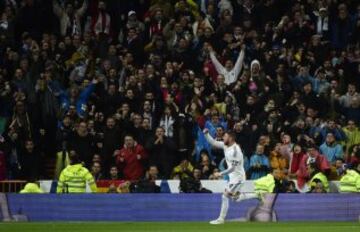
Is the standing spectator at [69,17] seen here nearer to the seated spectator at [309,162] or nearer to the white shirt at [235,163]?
the white shirt at [235,163]

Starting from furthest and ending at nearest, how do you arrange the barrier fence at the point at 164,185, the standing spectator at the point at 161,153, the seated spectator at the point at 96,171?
the standing spectator at the point at 161,153 < the seated spectator at the point at 96,171 < the barrier fence at the point at 164,185

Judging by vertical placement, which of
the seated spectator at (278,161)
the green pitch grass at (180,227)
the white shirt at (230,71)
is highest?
the white shirt at (230,71)

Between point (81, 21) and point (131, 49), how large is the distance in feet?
6.90

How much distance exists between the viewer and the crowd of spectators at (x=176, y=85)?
85.0 feet

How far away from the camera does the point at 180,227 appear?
20.9 meters

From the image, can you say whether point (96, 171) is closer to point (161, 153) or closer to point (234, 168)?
point (161, 153)

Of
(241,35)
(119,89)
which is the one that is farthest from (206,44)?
(119,89)

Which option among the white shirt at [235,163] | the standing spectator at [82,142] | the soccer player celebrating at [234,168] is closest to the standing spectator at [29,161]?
the standing spectator at [82,142]

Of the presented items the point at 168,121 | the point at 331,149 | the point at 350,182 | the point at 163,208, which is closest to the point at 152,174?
the point at 163,208

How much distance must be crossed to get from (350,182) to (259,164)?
2.46m

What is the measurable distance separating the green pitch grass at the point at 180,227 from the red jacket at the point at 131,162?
294 cm

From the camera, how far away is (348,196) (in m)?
23.4

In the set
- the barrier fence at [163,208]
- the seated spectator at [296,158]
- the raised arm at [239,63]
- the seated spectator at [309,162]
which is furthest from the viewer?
the raised arm at [239,63]

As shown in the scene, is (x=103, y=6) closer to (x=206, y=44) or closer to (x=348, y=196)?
(x=206, y=44)
